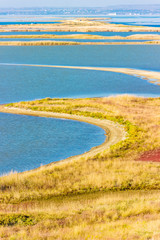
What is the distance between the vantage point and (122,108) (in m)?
43.9

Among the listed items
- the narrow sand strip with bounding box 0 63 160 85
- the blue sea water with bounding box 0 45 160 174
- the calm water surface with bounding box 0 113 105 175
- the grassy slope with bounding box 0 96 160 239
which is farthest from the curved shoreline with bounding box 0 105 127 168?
the narrow sand strip with bounding box 0 63 160 85

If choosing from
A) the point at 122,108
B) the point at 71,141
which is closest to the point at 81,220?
the point at 71,141

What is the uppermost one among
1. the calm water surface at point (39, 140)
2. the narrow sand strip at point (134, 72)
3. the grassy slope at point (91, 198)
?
the narrow sand strip at point (134, 72)

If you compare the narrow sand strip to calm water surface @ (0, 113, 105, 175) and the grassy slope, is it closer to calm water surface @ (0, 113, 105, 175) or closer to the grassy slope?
calm water surface @ (0, 113, 105, 175)

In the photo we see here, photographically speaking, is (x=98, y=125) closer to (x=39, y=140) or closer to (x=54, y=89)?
(x=39, y=140)

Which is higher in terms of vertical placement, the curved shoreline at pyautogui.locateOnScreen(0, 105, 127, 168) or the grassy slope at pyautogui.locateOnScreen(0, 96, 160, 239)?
the curved shoreline at pyautogui.locateOnScreen(0, 105, 127, 168)

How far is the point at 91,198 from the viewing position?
21078mm

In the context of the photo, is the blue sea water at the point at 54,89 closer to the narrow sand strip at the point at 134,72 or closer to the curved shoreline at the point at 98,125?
the curved shoreline at the point at 98,125

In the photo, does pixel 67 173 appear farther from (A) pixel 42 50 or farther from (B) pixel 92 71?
(A) pixel 42 50

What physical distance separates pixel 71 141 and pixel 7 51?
97.4 meters

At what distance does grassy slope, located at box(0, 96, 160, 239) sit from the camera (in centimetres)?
1509

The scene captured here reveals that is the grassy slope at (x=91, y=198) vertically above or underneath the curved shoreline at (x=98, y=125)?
underneath

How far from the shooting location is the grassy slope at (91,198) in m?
15.1

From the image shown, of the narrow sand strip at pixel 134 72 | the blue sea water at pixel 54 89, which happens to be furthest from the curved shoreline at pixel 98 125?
the narrow sand strip at pixel 134 72
